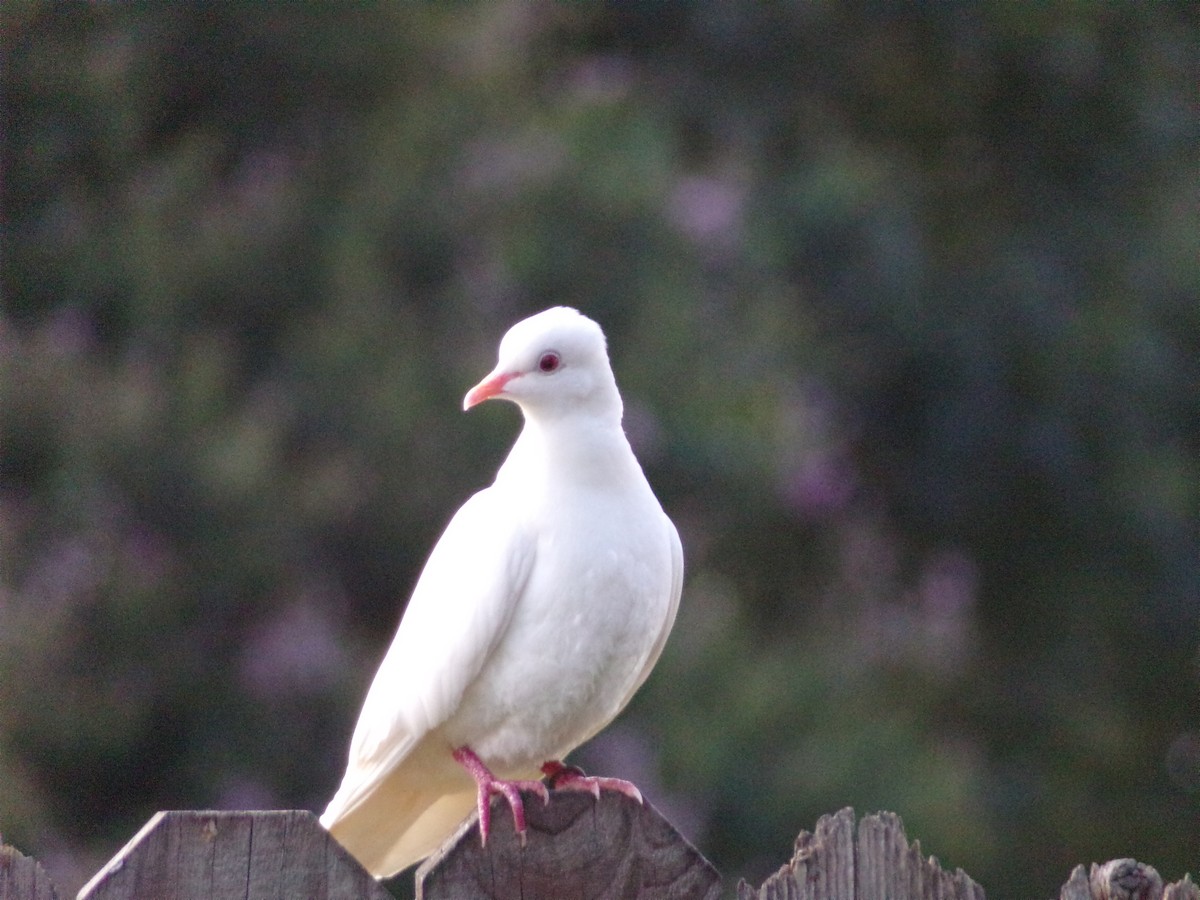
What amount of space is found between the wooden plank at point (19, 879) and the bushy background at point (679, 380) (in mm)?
4188

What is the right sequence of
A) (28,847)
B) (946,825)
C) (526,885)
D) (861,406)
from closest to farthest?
(526,885), (28,847), (946,825), (861,406)

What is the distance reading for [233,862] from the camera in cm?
224

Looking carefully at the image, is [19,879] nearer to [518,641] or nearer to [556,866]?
[556,866]

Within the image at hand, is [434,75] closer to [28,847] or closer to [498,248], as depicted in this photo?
[498,248]

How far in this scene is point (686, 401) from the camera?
8164 millimetres

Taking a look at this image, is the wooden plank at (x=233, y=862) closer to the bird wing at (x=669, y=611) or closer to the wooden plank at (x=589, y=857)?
the wooden plank at (x=589, y=857)

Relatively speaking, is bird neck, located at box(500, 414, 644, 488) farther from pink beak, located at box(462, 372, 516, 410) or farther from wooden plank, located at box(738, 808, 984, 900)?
wooden plank, located at box(738, 808, 984, 900)

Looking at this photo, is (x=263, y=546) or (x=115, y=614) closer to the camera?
(x=115, y=614)

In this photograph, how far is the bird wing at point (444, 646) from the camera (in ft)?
10.5

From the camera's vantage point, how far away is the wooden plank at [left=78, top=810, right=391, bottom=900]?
221cm

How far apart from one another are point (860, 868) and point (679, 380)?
19.2ft

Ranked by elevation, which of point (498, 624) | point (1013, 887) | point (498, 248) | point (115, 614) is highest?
point (498, 624)

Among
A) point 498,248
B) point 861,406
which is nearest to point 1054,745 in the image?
point 861,406

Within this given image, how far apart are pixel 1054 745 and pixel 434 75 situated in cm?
527
